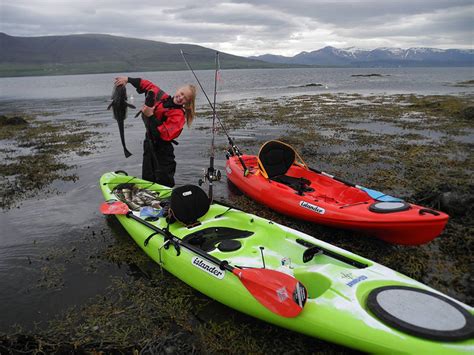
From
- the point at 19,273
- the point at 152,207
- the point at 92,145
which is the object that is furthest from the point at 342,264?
the point at 92,145

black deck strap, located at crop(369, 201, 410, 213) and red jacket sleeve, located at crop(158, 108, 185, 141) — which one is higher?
red jacket sleeve, located at crop(158, 108, 185, 141)

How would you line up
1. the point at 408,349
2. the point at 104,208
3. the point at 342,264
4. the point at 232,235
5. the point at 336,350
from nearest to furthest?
the point at 408,349, the point at 336,350, the point at 342,264, the point at 232,235, the point at 104,208

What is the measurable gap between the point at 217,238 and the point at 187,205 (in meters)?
0.89

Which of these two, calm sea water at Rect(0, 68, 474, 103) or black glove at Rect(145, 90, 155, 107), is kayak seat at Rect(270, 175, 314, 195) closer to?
black glove at Rect(145, 90, 155, 107)

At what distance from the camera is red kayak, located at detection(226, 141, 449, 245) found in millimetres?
6012

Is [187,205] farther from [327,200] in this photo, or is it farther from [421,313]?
[421,313]

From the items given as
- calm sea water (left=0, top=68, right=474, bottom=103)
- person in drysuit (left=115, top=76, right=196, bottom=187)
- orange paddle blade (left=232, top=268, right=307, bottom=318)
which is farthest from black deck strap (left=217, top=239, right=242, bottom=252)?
calm sea water (left=0, top=68, right=474, bottom=103)

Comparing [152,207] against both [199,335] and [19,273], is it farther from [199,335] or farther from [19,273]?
[199,335]

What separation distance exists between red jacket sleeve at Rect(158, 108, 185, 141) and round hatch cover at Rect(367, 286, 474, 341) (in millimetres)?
4945

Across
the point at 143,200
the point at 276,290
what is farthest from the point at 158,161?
the point at 276,290

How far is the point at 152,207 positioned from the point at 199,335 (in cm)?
335

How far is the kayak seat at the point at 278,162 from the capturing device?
9203 millimetres

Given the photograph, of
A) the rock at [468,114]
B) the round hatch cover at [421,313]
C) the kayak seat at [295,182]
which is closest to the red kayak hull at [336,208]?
the kayak seat at [295,182]

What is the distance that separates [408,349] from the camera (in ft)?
11.3
